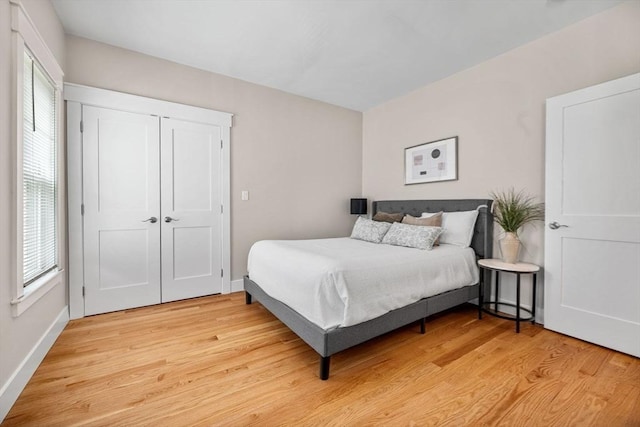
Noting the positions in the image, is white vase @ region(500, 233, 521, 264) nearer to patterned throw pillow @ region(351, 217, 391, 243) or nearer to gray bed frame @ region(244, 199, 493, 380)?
gray bed frame @ region(244, 199, 493, 380)

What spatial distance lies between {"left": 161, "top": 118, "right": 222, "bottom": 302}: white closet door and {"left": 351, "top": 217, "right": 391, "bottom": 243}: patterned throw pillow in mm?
1692

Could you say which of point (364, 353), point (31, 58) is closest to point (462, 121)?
point (364, 353)

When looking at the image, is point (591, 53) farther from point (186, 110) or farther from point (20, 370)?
point (20, 370)

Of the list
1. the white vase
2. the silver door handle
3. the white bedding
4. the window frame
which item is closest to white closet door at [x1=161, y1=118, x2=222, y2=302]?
the white bedding

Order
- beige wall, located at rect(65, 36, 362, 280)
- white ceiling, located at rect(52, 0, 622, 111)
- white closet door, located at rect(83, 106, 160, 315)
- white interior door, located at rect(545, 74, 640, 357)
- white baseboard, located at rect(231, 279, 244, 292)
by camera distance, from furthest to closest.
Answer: white baseboard, located at rect(231, 279, 244, 292) < beige wall, located at rect(65, 36, 362, 280) < white closet door, located at rect(83, 106, 160, 315) < white ceiling, located at rect(52, 0, 622, 111) < white interior door, located at rect(545, 74, 640, 357)

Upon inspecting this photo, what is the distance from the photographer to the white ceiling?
6.98 feet

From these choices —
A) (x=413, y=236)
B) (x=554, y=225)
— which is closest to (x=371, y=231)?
(x=413, y=236)

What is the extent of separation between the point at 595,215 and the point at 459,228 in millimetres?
1021

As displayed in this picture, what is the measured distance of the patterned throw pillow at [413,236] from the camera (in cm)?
263

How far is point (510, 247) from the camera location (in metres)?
2.49

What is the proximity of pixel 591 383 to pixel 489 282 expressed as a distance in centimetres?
126

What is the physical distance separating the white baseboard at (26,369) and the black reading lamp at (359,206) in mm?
3440

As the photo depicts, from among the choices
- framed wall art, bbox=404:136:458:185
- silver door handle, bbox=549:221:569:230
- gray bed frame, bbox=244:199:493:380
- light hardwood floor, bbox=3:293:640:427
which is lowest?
light hardwood floor, bbox=3:293:640:427

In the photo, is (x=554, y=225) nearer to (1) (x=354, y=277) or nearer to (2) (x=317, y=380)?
(1) (x=354, y=277)
